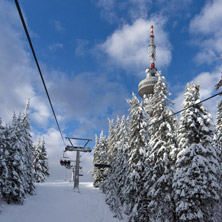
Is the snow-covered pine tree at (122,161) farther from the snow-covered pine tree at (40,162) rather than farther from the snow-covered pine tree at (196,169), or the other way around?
the snow-covered pine tree at (40,162)

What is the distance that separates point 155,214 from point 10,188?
17.2m

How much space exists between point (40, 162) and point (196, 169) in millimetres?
44240

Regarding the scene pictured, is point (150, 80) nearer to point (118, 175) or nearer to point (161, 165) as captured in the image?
point (118, 175)

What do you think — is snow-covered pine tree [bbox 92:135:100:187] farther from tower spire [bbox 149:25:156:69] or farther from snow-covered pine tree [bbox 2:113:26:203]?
tower spire [bbox 149:25:156:69]

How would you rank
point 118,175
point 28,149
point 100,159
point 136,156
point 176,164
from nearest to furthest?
point 176,164 → point 136,156 → point 28,149 → point 118,175 → point 100,159

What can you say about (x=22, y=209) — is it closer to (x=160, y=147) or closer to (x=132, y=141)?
(x=132, y=141)

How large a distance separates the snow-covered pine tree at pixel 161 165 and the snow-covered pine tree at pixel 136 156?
1.30m

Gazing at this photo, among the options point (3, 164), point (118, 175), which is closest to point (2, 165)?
point (3, 164)

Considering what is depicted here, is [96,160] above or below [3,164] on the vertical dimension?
above

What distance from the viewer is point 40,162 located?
176 feet

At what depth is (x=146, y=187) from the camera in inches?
866

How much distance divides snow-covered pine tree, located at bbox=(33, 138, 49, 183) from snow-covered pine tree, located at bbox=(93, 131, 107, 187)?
43.0 ft

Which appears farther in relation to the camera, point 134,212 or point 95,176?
point 95,176

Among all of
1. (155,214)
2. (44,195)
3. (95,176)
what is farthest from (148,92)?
(155,214)
